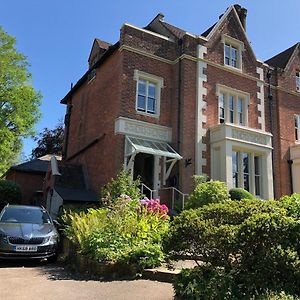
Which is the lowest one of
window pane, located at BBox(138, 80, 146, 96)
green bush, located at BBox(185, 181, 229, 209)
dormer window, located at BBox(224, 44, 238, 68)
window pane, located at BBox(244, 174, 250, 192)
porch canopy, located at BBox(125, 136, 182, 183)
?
green bush, located at BBox(185, 181, 229, 209)

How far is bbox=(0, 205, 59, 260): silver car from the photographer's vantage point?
950 centimetres

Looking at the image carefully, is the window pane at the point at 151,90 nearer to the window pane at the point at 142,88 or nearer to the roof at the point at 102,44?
the window pane at the point at 142,88

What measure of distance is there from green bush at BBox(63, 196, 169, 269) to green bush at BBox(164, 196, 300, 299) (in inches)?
77.9

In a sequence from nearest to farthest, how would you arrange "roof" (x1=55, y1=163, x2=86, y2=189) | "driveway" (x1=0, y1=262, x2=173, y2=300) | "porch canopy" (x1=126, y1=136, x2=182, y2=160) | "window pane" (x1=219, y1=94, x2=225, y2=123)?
"driveway" (x1=0, y1=262, x2=173, y2=300)
"porch canopy" (x1=126, y1=136, x2=182, y2=160)
"roof" (x1=55, y1=163, x2=86, y2=189)
"window pane" (x1=219, y1=94, x2=225, y2=123)

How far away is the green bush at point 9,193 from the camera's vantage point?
20.4 meters

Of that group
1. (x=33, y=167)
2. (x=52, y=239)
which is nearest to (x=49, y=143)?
(x=33, y=167)

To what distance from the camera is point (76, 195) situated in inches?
644

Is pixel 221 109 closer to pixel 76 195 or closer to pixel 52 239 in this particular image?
pixel 76 195

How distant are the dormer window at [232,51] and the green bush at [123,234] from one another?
1192 centimetres

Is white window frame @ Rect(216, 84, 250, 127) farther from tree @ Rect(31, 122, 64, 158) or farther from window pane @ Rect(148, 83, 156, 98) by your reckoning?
tree @ Rect(31, 122, 64, 158)

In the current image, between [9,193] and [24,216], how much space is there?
1030cm

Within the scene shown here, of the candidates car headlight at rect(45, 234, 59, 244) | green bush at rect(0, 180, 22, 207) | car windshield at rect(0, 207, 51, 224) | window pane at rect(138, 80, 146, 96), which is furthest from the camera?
green bush at rect(0, 180, 22, 207)

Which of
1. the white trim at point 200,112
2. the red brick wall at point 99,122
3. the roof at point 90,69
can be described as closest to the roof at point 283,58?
the white trim at point 200,112

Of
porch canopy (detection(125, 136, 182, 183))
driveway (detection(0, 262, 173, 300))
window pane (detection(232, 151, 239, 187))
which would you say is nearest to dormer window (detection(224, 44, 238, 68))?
window pane (detection(232, 151, 239, 187))
